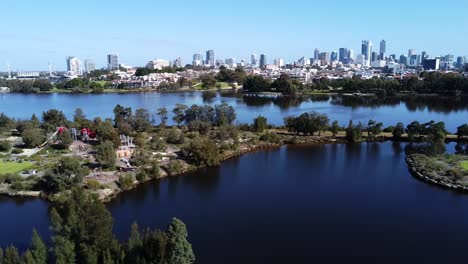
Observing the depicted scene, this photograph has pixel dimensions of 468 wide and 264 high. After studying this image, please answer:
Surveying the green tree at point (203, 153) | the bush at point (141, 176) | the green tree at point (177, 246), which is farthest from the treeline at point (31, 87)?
the green tree at point (177, 246)

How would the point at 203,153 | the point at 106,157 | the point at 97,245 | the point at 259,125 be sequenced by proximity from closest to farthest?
1. the point at 97,245
2. the point at 106,157
3. the point at 203,153
4. the point at 259,125

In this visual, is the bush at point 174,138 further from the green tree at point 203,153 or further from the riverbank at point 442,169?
the riverbank at point 442,169

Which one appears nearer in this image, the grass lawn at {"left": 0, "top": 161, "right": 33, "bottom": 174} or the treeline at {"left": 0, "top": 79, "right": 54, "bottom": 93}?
the grass lawn at {"left": 0, "top": 161, "right": 33, "bottom": 174}

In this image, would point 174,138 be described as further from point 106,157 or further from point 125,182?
point 125,182

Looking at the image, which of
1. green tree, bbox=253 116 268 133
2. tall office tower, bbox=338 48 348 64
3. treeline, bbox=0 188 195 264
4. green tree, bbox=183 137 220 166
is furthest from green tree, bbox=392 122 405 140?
tall office tower, bbox=338 48 348 64

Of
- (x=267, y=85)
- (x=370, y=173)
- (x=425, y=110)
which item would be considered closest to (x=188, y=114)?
(x=370, y=173)

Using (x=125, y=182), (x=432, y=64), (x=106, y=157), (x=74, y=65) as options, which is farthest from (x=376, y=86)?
(x=74, y=65)

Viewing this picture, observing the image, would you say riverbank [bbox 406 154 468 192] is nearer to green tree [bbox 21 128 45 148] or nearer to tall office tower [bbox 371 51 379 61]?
green tree [bbox 21 128 45 148]
